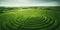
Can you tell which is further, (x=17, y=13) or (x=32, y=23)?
(x=17, y=13)

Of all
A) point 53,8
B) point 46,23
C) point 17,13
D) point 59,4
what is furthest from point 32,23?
point 59,4

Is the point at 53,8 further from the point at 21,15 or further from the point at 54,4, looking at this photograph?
the point at 21,15

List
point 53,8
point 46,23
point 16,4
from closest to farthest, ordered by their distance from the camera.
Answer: point 46,23 → point 53,8 → point 16,4

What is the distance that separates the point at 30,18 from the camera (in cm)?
101

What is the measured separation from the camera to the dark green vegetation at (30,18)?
0.89m

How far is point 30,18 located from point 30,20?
3 cm

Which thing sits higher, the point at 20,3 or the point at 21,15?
the point at 20,3

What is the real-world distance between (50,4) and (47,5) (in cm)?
3

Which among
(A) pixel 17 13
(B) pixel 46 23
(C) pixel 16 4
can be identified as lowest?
(B) pixel 46 23

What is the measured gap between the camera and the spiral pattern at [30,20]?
89cm

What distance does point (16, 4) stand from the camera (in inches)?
49.6

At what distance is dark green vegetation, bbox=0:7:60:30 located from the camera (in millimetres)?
890

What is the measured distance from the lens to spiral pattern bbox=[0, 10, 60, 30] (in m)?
0.89

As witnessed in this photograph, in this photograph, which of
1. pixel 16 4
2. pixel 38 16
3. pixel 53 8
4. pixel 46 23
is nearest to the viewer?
pixel 46 23
